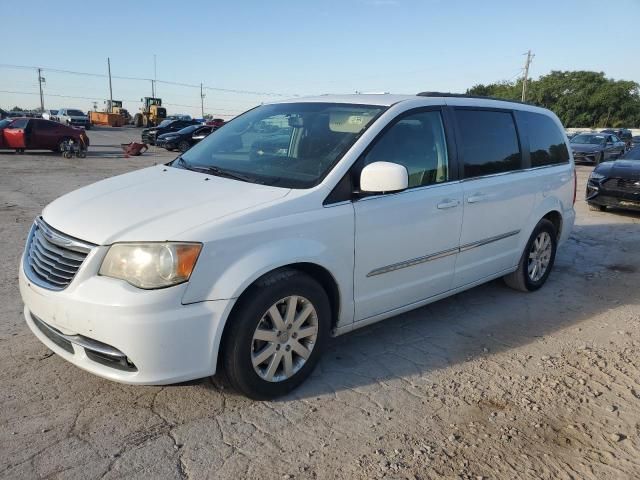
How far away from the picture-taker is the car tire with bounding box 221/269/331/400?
9.57 ft

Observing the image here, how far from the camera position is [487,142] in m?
4.50

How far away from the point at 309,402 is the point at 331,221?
1101 mm

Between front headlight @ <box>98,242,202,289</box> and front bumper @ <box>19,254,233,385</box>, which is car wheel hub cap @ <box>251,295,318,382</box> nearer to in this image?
front bumper @ <box>19,254,233,385</box>

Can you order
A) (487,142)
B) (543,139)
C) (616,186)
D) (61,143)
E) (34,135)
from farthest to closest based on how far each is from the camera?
(61,143) → (34,135) → (616,186) → (543,139) → (487,142)

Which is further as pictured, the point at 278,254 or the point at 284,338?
the point at 284,338

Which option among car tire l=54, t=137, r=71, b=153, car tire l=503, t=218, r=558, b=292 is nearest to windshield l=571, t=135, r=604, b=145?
car tire l=503, t=218, r=558, b=292

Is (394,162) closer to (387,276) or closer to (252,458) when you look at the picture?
(387,276)

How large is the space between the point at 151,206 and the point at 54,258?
603 millimetres

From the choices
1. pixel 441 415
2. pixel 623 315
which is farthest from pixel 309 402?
pixel 623 315

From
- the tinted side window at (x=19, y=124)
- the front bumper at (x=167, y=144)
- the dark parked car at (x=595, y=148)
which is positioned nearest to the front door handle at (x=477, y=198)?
the dark parked car at (x=595, y=148)

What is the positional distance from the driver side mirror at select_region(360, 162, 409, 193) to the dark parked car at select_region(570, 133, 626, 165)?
20.9 metres

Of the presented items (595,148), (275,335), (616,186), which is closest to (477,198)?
(275,335)

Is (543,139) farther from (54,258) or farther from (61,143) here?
(61,143)

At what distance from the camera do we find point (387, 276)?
11.9 feet
